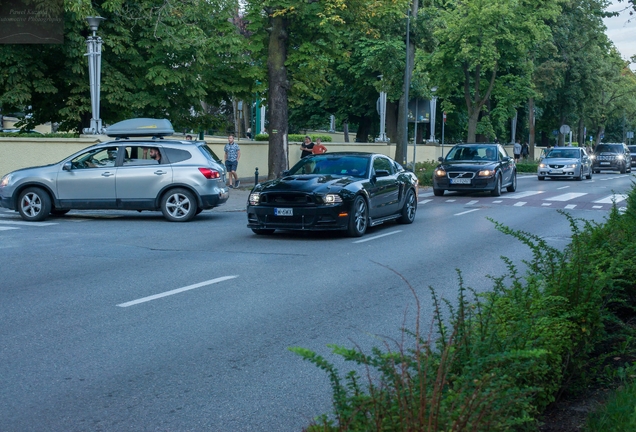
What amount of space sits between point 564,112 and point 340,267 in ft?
187

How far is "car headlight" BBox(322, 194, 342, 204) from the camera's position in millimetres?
14719

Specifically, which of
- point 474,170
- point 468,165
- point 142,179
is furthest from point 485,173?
point 142,179

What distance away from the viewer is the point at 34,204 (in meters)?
18.7

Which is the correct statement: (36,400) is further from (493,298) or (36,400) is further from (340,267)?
(340,267)

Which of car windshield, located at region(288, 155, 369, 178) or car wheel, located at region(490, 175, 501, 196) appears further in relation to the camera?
car wheel, located at region(490, 175, 501, 196)

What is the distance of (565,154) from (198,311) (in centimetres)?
3535

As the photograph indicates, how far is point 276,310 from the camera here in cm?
858

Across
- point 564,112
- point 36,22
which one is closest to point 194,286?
point 36,22

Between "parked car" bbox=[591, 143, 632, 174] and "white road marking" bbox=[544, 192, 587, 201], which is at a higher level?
"parked car" bbox=[591, 143, 632, 174]

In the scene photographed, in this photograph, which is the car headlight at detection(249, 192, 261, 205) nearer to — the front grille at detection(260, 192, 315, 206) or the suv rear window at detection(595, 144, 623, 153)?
the front grille at detection(260, 192, 315, 206)

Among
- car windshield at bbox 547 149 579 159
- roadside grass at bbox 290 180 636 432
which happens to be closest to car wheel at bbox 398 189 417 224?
roadside grass at bbox 290 180 636 432

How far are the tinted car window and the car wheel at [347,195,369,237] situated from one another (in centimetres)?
499

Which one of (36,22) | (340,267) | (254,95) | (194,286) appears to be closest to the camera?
(194,286)

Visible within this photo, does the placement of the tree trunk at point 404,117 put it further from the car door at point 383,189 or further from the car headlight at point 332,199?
the car headlight at point 332,199
